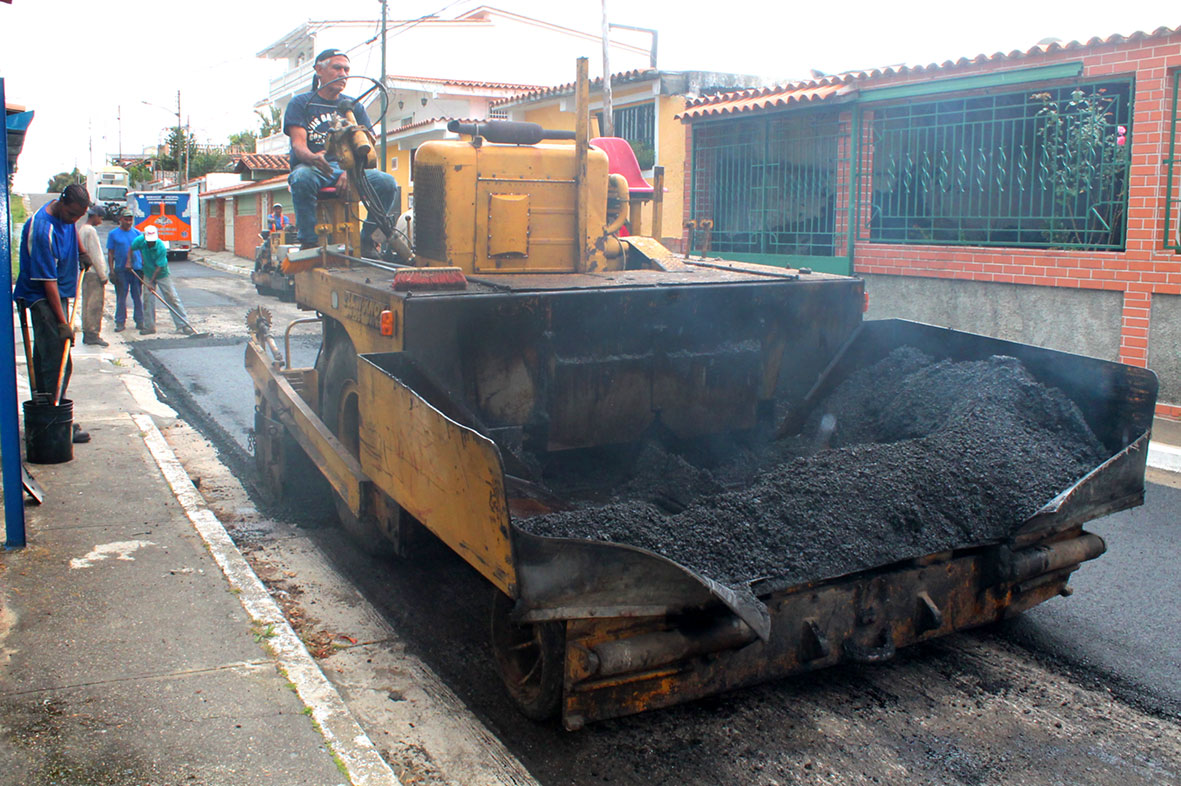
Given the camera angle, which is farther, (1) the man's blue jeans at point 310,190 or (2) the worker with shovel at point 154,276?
(2) the worker with shovel at point 154,276

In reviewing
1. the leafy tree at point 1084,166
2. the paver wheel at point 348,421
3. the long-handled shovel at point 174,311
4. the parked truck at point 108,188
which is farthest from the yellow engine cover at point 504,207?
the parked truck at point 108,188

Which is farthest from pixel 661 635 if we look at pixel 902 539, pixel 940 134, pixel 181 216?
pixel 181 216

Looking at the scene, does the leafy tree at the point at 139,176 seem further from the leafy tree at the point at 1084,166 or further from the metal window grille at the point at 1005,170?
the leafy tree at the point at 1084,166

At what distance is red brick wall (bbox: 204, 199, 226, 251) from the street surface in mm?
41864

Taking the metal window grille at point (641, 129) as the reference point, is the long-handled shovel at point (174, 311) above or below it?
below

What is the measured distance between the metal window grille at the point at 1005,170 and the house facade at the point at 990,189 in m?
0.02

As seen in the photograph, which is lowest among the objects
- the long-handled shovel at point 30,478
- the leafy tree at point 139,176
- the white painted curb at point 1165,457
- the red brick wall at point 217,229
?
the white painted curb at point 1165,457

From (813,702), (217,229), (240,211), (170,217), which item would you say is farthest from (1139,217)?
(217,229)

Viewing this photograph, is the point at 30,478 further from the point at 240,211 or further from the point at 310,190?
the point at 240,211

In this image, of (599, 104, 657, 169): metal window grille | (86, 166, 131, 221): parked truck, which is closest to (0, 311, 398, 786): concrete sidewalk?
(599, 104, 657, 169): metal window grille

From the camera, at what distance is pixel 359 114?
652cm

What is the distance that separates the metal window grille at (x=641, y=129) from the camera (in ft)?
61.3

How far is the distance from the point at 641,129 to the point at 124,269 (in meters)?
9.52

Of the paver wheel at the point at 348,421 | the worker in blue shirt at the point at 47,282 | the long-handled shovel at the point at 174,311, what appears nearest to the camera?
the paver wheel at the point at 348,421
